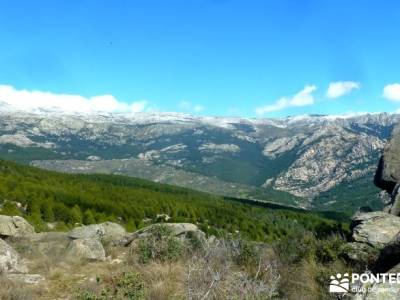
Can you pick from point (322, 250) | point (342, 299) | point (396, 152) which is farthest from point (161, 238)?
point (396, 152)

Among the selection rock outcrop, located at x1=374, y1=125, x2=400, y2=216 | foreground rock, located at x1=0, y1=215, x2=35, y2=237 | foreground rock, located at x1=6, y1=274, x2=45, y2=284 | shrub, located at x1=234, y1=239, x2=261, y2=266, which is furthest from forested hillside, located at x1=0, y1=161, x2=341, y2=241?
foreground rock, located at x1=0, y1=215, x2=35, y2=237

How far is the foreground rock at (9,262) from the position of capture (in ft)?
60.2

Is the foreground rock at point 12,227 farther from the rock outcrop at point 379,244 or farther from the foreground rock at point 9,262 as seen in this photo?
the rock outcrop at point 379,244

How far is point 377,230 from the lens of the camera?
61.1ft

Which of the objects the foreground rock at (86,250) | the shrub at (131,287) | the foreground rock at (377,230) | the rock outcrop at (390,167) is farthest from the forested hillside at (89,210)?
the shrub at (131,287)

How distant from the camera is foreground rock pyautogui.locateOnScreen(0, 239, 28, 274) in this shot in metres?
18.3

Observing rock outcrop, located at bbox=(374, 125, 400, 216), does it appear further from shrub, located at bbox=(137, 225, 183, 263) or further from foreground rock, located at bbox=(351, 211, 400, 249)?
shrub, located at bbox=(137, 225, 183, 263)

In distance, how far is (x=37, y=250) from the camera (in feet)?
75.1

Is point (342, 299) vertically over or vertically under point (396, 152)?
under

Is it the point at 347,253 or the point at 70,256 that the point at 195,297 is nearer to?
the point at 347,253

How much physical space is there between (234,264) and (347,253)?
4.44 meters

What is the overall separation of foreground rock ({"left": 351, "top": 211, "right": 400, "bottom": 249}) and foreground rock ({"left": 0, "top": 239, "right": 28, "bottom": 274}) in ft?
45.5

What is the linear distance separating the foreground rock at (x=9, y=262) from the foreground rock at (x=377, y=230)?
13870mm

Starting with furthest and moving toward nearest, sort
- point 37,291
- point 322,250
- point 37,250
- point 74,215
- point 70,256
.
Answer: point 74,215 → point 37,250 → point 70,256 → point 322,250 → point 37,291
